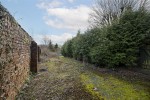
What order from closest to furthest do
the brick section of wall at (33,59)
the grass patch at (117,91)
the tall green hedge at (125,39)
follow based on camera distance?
the grass patch at (117,91)
the tall green hedge at (125,39)
the brick section of wall at (33,59)

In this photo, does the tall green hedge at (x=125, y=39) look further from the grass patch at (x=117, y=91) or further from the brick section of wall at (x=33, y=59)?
the brick section of wall at (x=33, y=59)

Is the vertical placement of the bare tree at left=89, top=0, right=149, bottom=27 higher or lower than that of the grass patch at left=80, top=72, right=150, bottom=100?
higher

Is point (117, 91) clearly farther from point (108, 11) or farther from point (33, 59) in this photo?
point (108, 11)

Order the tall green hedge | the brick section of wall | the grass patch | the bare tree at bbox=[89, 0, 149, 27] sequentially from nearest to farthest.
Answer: the grass patch, the tall green hedge, the brick section of wall, the bare tree at bbox=[89, 0, 149, 27]

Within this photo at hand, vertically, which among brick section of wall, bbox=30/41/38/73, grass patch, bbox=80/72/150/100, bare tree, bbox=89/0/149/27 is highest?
bare tree, bbox=89/0/149/27

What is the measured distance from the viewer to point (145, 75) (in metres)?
11.1

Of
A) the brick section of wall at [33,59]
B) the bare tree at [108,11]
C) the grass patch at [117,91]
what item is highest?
the bare tree at [108,11]

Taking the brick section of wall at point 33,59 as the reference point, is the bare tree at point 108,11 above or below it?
above

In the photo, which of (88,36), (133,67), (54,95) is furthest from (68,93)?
(88,36)

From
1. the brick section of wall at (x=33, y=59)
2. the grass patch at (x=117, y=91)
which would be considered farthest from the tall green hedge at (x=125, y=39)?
the brick section of wall at (x=33, y=59)

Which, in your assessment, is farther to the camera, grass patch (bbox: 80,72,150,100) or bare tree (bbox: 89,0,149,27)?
bare tree (bbox: 89,0,149,27)

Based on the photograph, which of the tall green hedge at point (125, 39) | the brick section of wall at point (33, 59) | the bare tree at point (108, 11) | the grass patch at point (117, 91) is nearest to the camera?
the grass patch at point (117, 91)

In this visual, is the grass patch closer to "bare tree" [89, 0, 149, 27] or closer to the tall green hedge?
the tall green hedge

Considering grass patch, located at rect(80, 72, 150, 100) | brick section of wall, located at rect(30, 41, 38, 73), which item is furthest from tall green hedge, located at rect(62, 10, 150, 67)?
brick section of wall, located at rect(30, 41, 38, 73)
